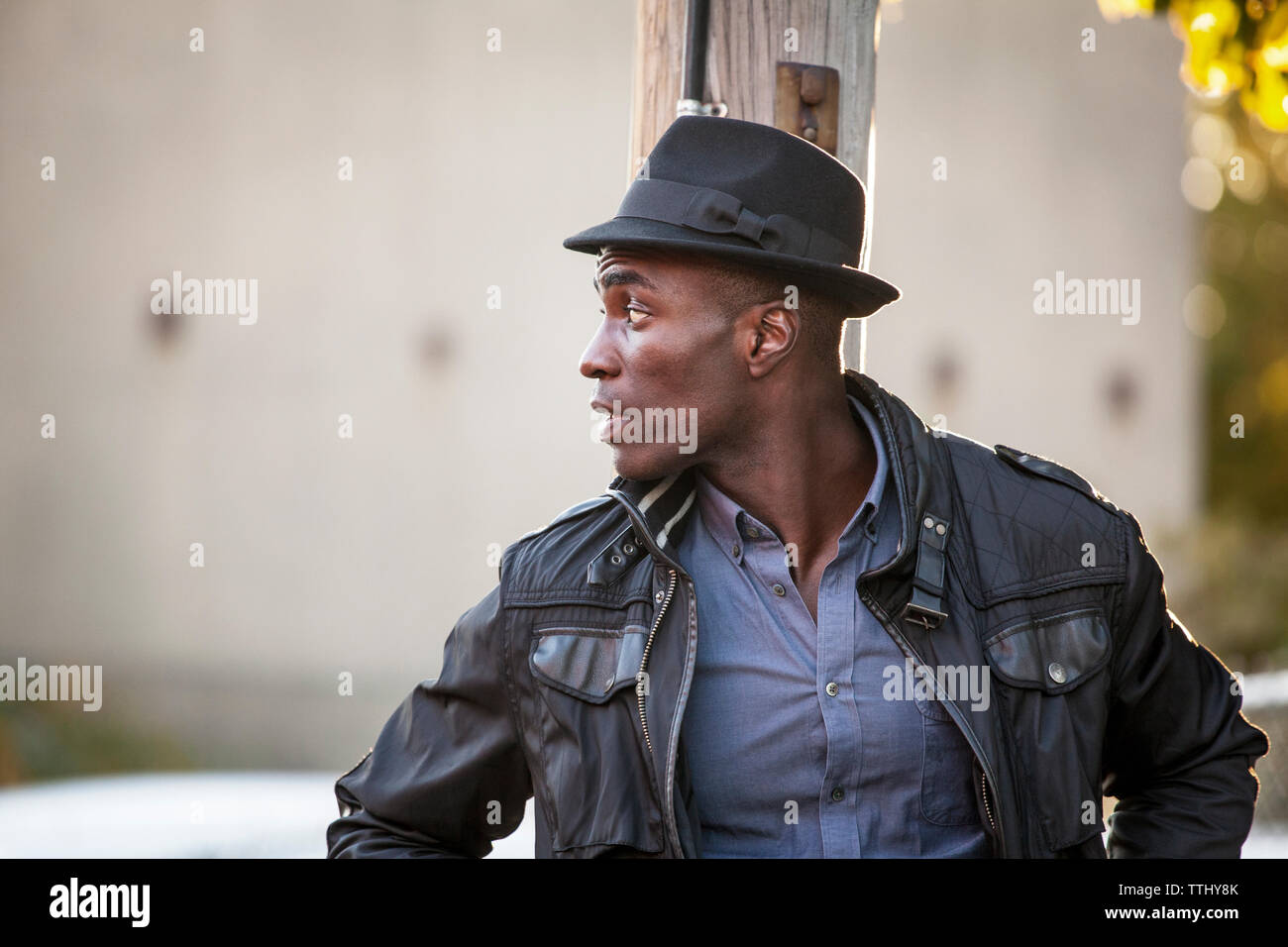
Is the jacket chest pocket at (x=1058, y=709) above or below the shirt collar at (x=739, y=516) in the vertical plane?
below

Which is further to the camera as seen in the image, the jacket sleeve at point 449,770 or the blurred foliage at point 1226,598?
the blurred foliage at point 1226,598

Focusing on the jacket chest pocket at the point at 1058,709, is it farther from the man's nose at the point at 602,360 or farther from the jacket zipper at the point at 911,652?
the man's nose at the point at 602,360

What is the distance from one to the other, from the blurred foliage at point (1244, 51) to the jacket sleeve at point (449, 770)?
2.46 meters

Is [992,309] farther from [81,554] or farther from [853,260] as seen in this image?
[853,260]

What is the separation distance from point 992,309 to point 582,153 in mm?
3054

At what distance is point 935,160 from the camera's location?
9672 mm

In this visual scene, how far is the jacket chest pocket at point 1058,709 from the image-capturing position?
2.46 metres

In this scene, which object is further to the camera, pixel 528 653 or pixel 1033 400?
pixel 1033 400

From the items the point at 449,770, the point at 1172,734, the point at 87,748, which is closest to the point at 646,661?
the point at 449,770

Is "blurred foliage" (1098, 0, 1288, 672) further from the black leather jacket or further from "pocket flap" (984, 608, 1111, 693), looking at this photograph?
"pocket flap" (984, 608, 1111, 693)

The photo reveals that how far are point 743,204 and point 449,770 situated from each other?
1.18 m

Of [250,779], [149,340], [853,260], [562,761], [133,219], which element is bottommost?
[250,779]

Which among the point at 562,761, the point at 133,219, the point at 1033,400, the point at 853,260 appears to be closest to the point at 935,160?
the point at 1033,400

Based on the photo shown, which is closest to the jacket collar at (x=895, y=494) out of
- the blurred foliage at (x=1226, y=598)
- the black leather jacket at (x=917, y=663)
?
the black leather jacket at (x=917, y=663)
